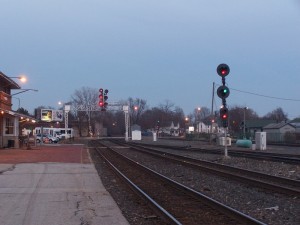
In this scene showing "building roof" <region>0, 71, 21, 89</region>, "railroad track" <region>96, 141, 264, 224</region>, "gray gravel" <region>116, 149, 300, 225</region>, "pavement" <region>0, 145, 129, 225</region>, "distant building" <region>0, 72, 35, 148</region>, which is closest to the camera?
"pavement" <region>0, 145, 129, 225</region>

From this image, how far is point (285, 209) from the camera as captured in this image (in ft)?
35.9

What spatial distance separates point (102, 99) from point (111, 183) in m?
24.1

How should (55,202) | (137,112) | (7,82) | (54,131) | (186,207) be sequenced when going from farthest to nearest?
(137,112) < (54,131) < (7,82) < (55,202) < (186,207)

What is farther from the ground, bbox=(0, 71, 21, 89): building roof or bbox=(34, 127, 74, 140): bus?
bbox=(0, 71, 21, 89): building roof

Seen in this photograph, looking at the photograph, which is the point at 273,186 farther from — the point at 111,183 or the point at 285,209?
the point at 111,183

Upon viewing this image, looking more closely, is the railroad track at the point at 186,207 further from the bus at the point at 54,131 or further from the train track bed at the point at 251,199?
the bus at the point at 54,131

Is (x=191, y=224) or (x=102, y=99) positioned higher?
(x=102, y=99)

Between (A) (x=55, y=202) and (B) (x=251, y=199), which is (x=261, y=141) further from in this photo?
(A) (x=55, y=202)

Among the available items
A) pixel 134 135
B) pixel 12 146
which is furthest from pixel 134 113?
pixel 12 146

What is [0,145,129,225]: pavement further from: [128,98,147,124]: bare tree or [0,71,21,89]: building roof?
[128,98,147,124]: bare tree

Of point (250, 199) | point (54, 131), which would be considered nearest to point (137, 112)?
point (54, 131)

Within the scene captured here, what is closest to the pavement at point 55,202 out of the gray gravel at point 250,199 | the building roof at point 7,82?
the gray gravel at point 250,199

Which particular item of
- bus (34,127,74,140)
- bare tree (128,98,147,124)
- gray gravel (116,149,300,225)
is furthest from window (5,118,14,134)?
bare tree (128,98,147,124)

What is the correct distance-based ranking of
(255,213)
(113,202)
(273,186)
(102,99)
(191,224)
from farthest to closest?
(102,99)
(273,186)
(113,202)
(255,213)
(191,224)
